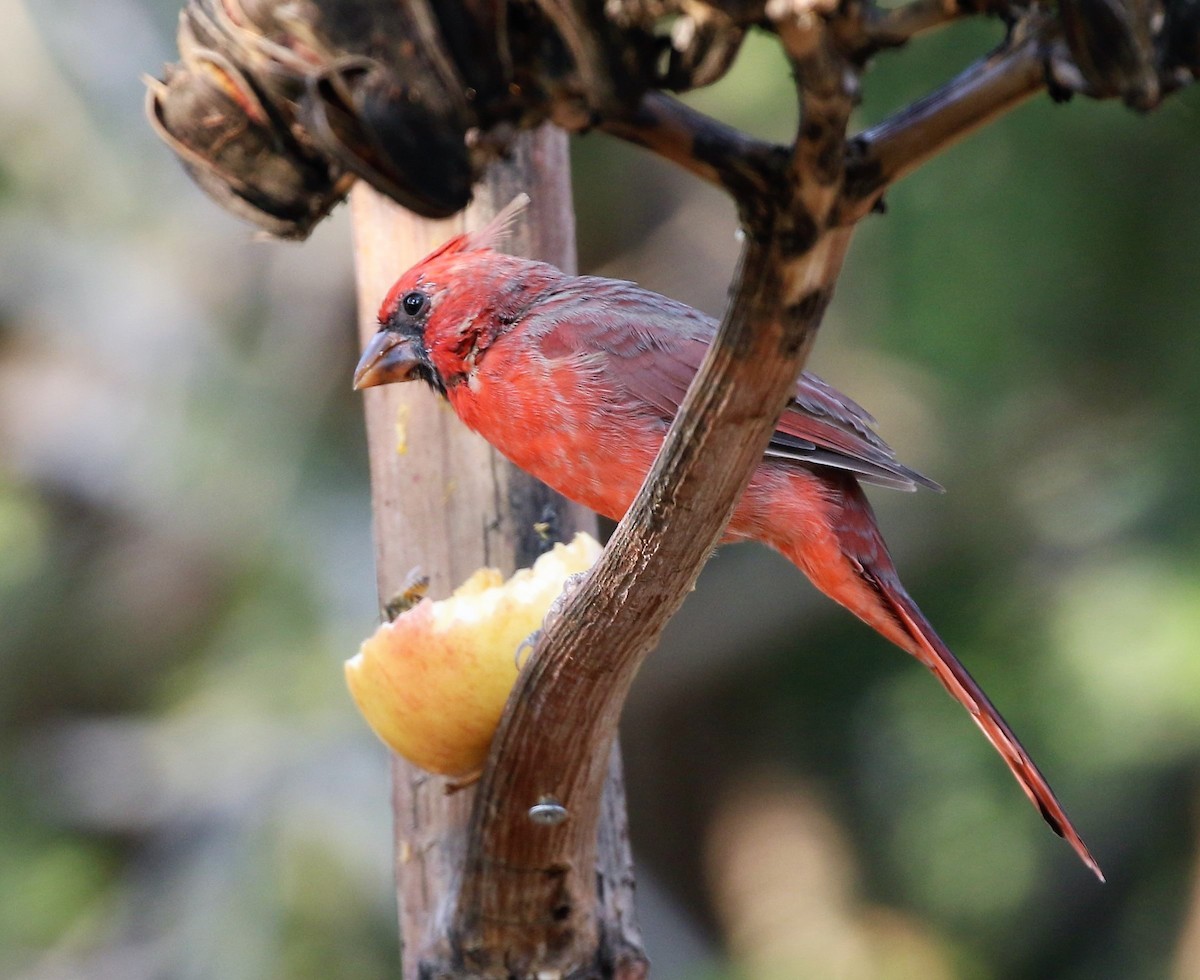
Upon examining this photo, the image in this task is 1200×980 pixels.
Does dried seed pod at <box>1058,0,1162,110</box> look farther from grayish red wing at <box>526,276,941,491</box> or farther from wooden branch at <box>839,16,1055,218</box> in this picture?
grayish red wing at <box>526,276,941,491</box>

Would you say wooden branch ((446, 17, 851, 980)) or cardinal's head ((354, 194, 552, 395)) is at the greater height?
cardinal's head ((354, 194, 552, 395))

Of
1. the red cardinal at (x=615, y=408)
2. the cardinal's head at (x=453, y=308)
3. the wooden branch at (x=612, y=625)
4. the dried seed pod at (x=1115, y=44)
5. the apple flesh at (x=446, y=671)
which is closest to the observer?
the dried seed pod at (x=1115, y=44)

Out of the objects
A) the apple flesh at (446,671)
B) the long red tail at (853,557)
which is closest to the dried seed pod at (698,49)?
the apple flesh at (446,671)

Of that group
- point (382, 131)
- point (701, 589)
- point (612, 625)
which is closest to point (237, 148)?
point (382, 131)

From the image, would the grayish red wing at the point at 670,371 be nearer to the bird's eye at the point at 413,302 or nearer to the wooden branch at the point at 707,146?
the bird's eye at the point at 413,302

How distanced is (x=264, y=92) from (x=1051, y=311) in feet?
11.3

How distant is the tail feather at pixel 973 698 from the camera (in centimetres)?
257

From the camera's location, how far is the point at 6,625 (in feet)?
18.2

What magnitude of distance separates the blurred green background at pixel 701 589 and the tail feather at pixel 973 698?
1594 mm

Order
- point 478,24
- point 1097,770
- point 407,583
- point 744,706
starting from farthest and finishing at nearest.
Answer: point 744,706, point 1097,770, point 407,583, point 478,24

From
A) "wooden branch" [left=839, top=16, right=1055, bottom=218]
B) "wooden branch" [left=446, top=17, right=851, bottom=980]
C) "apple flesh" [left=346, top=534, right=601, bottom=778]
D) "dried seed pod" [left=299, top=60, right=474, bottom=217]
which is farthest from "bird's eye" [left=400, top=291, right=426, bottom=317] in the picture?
"wooden branch" [left=839, top=16, right=1055, bottom=218]

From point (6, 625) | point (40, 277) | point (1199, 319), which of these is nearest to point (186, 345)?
point (40, 277)

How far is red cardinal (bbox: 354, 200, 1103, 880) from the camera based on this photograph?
8.93 ft

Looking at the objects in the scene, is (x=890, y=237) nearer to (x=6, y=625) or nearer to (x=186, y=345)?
(x=186, y=345)
